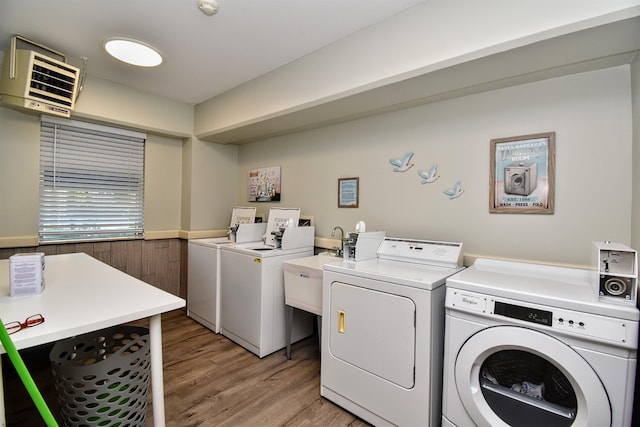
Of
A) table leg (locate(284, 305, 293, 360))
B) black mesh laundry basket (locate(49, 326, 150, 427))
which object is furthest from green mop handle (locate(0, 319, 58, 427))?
table leg (locate(284, 305, 293, 360))

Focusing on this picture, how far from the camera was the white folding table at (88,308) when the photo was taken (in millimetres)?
1007

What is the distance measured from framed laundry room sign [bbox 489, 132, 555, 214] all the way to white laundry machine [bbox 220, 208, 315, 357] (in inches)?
65.0

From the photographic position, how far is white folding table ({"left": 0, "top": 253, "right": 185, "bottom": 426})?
101 centimetres

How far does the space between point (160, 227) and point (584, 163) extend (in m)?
3.95

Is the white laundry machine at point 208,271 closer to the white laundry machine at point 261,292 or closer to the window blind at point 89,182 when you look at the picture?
the white laundry machine at point 261,292

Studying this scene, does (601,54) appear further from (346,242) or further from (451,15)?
(346,242)

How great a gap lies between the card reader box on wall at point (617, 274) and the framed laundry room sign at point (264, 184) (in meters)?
2.78

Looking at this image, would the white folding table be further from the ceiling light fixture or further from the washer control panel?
the ceiling light fixture

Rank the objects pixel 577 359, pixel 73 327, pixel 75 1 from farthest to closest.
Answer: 1. pixel 75 1
2. pixel 577 359
3. pixel 73 327

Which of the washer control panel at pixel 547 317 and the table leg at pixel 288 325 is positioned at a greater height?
the washer control panel at pixel 547 317

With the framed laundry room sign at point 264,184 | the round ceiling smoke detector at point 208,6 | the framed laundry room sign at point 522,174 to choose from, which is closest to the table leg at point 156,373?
the round ceiling smoke detector at point 208,6

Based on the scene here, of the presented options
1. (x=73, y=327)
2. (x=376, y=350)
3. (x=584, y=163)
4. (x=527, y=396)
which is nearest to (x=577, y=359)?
(x=527, y=396)

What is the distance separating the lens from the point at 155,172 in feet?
11.4

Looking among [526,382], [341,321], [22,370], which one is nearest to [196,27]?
[22,370]
